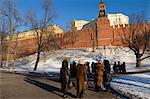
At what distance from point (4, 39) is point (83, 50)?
79.0ft

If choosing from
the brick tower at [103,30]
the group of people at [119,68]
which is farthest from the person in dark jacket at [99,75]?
the brick tower at [103,30]

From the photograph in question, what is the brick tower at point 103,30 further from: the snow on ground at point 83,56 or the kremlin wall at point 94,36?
the snow on ground at point 83,56

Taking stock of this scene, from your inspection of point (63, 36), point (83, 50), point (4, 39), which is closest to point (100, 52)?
point (83, 50)

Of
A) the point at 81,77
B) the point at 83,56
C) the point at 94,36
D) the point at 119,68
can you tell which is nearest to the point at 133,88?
the point at 81,77

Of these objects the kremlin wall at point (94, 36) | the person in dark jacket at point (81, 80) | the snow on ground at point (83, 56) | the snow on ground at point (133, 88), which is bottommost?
the snow on ground at point (133, 88)

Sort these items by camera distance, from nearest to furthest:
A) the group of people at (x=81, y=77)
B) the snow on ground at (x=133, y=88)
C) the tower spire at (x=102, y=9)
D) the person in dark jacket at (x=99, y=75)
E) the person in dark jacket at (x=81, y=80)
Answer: the person in dark jacket at (x=81, y=80) < the group of people at (x=81, y=77) < the snow on ground at (x=133, y=88) < the person in dark jacket at (x=99, y=75) < the tower spire at (x=102, y=9)

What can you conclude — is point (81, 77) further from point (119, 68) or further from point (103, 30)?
A: point (103, 30)

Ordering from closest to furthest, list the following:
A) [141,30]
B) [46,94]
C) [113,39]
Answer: [46,94] < [141,30] < [113,39]

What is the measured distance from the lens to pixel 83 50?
70.7 m

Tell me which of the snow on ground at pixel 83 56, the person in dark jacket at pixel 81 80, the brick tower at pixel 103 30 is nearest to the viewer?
the person in dark jacket at pixel 81 80

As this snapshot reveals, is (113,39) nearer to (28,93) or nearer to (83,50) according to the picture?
(83,50)

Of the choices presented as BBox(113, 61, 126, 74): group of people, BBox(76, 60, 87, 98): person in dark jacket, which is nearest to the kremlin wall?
BBox(113, 61, 126, 74): group of people

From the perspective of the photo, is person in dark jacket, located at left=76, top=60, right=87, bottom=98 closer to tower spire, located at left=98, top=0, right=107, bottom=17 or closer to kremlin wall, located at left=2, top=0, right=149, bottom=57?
kremlin wall, located at left=2, top=0, right=149, bottom=57

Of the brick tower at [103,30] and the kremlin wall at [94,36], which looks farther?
the brick tower at [103,30]
